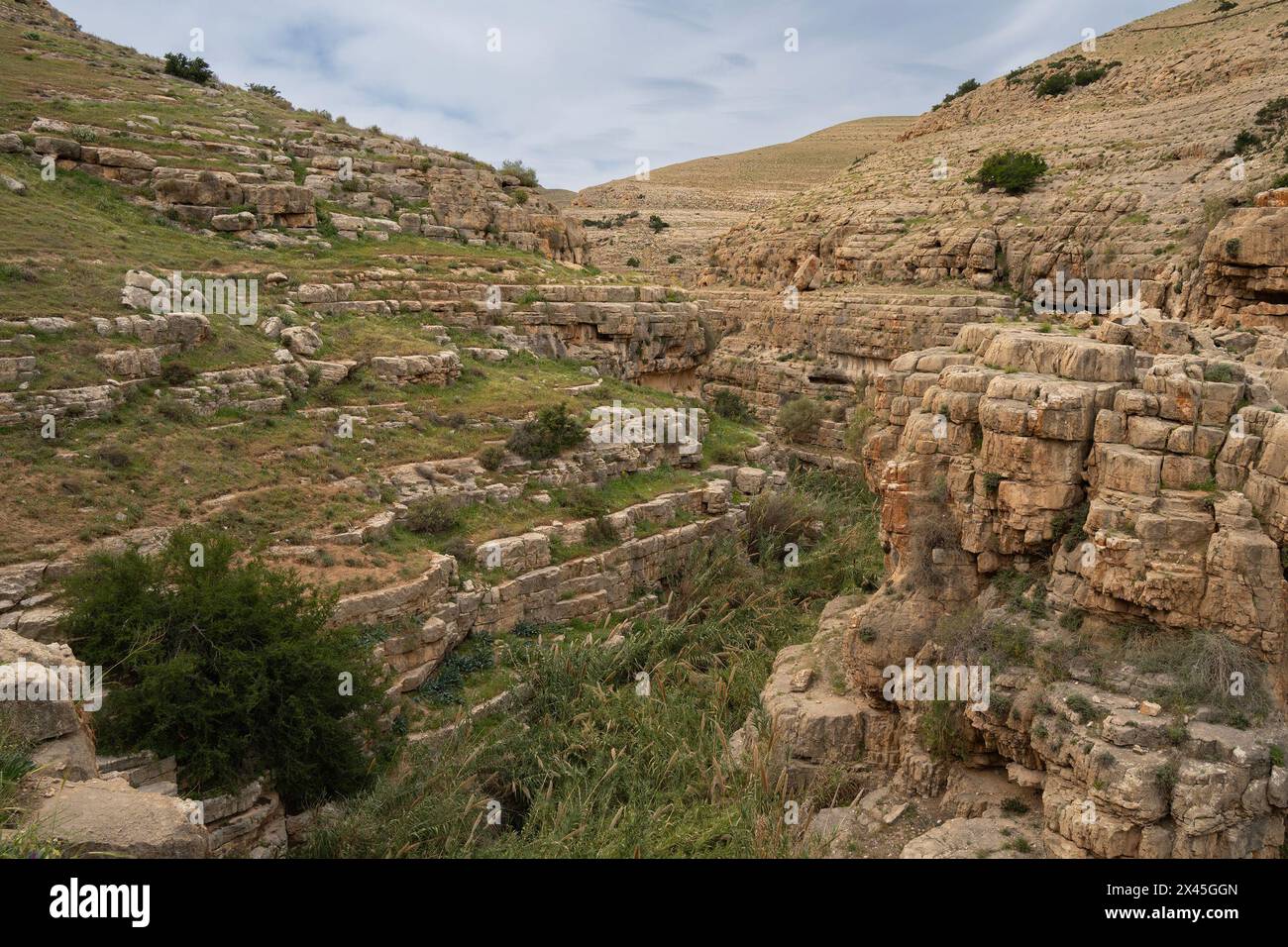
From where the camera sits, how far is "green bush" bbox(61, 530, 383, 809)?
819 cm

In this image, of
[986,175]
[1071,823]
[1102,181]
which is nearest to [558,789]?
[1071,823]

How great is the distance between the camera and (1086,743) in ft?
23.3

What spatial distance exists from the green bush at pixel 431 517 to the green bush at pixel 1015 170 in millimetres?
27379

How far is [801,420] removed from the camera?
28.3 metres

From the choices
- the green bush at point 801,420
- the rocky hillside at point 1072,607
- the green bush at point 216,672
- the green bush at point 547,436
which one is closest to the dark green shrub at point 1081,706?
the rocky hillside at point 1072,607

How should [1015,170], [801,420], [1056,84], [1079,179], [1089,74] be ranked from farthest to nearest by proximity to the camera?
[1056,84]
[1089,74]
[1015,170]
[1079,179]
[801,420]

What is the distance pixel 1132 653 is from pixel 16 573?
12.6 metres

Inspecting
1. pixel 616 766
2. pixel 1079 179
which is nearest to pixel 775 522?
pixel 616 766

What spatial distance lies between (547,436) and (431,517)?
158 inches

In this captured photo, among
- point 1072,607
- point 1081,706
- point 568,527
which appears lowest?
point 1081,706

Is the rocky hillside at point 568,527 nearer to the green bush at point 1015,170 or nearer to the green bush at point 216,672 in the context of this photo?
the green bush at point 216,672

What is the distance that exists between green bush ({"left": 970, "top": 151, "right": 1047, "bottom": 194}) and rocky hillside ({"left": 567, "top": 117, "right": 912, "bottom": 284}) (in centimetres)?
1695

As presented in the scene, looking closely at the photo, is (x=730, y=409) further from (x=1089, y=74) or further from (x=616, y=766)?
(x=1089, y=74)

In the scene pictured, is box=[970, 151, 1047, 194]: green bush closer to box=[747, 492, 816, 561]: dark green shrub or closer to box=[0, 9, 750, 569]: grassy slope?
box=[0, 9, 750, 569]: grassy slope
